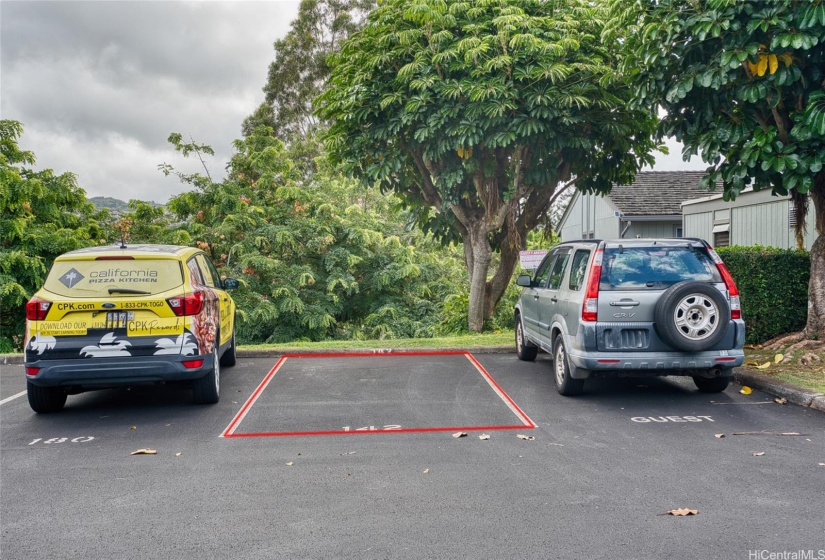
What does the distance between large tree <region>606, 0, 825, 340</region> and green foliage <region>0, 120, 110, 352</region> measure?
1464 centimetres

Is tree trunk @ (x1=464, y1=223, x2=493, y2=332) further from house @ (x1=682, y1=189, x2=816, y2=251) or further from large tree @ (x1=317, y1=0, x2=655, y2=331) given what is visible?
house @ (x1=682, y1=189, x2=816, y2=251)

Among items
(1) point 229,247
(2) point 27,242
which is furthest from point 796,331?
(2) point 27,242

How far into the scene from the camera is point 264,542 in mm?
4020

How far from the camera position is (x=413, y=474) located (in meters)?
5.29

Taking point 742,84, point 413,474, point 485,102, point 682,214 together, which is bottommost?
point 413,474

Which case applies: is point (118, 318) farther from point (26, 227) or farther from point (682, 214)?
point (682, 214)

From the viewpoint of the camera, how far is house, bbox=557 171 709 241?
23594mm

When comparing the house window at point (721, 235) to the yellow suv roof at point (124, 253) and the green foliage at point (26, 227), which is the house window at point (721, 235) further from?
the green foliage at point (26, 227)

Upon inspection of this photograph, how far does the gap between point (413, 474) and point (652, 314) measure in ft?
11.6

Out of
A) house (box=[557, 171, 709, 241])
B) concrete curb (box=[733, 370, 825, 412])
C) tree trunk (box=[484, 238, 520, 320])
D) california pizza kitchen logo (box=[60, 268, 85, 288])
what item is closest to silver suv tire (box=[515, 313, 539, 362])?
concrete curb (box=[733, 370, 825, 412])

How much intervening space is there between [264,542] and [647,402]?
519 centimetres

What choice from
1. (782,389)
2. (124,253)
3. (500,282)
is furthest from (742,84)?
(500,282)

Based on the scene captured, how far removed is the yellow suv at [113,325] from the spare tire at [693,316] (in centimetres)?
496

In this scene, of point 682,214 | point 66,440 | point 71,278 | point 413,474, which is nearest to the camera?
point 413,474
